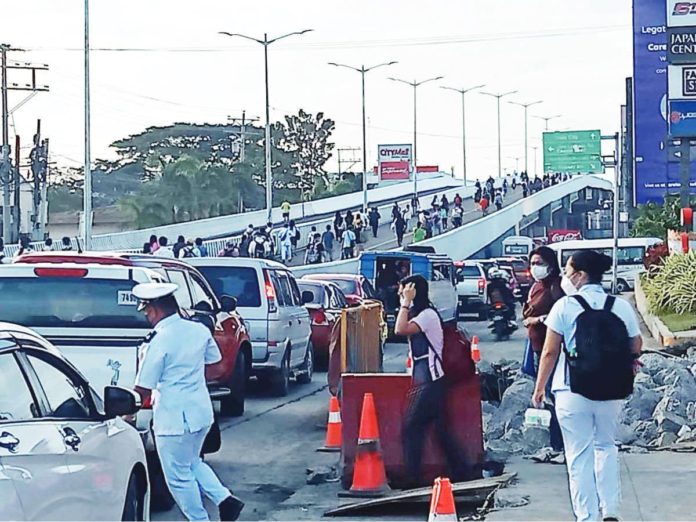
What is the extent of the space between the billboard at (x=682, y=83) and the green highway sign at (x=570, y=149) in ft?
130

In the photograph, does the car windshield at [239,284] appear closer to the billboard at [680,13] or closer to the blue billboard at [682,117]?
the billboard at [680,13]

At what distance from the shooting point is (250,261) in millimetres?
17281

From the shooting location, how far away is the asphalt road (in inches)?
394

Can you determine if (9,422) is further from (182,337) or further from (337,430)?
(337,430)

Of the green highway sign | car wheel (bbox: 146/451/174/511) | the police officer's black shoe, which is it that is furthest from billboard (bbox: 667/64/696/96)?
the green highway sign

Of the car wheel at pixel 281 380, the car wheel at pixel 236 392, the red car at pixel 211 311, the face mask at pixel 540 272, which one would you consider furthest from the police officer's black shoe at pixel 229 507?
the car wheel at pixel 281 380

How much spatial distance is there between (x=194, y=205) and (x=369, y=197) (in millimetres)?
13606

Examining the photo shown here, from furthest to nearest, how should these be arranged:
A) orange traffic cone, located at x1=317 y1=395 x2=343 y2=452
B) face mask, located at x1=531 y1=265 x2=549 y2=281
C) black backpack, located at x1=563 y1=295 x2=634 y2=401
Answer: orange traffic cone, located at x1=317 y1=395 x2=343 y2=452 < face mask, located at x1=531 y1=265 x2=549 y2=281 < black backpack, located at x1=563 y1=295 x2=634 y2=401

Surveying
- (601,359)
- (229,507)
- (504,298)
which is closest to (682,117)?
(504,298)

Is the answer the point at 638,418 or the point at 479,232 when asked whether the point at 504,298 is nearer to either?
the point at 638,418

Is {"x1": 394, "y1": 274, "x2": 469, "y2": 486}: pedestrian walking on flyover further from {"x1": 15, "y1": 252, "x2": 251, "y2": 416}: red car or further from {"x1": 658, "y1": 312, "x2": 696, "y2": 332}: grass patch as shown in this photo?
{"x1": 658, "y1": 312, "x2": 696, "y2": 332}: grass patch

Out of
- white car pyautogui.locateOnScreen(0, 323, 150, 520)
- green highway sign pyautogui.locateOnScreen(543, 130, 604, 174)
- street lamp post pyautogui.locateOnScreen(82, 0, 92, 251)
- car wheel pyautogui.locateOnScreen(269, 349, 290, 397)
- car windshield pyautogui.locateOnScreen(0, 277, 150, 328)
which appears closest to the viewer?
Answer: white car pyautogui.locateOnScreen(0, 323, 150, 520)

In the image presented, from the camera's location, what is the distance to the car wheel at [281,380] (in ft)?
57.1

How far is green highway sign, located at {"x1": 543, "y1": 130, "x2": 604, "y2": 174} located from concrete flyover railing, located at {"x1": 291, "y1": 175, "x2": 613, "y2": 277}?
5007 mm
